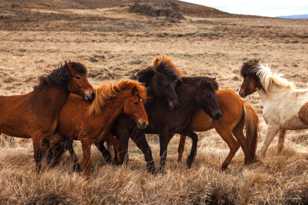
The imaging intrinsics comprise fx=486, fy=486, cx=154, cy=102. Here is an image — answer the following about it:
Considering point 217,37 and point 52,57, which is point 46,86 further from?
point 217,37

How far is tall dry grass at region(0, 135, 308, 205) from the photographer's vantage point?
612 centimetres

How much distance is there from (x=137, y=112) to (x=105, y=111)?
51 centimetres

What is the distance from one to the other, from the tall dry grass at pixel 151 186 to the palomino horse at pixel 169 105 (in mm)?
481

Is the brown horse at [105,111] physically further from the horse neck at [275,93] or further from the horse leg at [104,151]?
the horse neck at [275,93]

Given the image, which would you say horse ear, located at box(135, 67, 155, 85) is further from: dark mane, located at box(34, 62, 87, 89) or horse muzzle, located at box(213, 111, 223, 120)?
horse muzzle, located at box(213, 111, 223, 120)

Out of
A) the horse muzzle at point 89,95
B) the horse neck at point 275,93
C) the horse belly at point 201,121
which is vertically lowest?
the horse belly at point 201,121

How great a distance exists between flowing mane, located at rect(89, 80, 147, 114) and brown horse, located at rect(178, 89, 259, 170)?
1.38m

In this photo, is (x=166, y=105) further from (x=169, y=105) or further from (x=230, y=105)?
(x=230, y=105)

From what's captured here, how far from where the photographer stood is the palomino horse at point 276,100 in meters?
7.82

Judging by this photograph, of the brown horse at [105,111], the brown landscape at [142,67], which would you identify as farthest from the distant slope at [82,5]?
the brown horse at [105,111]

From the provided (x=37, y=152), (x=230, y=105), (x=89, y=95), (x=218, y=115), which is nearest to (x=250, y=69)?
(x=230, y=105)

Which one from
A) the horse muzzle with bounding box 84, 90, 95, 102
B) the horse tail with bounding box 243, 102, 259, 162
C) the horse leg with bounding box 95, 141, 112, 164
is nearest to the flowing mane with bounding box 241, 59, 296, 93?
the horse tail with bounding box 243, 102, 259, 162

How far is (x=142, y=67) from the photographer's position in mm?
18656

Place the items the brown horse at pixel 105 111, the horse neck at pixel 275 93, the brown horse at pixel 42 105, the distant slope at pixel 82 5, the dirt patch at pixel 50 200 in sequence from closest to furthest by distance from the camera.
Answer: the dirt patch at pixel 50 200 < the brown horse at pixel 105 111 < the brown horse at pixel 42 105 < the horse neck at pixel 275 93 < the distant slope at pixel 82 5
